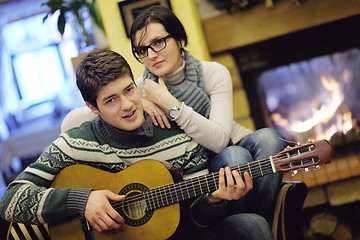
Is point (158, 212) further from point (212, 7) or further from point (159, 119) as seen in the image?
point (212, 7)

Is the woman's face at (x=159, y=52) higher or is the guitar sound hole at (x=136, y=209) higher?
the woman's face at (x=159, y=52)

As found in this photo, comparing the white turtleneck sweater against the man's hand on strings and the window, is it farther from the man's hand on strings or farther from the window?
the window

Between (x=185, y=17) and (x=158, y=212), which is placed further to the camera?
(x=185, y=17)

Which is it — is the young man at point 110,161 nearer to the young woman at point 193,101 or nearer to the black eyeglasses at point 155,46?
the young woman at point 193,101

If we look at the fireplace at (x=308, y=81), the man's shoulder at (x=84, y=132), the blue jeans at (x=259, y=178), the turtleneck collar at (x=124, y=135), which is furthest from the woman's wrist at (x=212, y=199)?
the fireplace at (x=308, y=81)

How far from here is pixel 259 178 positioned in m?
1.22

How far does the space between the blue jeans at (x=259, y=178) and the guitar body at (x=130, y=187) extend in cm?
22

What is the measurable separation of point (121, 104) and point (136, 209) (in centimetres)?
32

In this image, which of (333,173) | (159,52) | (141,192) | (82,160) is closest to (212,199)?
(141,192)

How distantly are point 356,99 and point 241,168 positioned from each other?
1.51 m

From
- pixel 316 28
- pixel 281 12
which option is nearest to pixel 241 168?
pixel 281 12

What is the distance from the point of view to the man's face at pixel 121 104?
1.12m

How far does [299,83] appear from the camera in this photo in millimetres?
2258

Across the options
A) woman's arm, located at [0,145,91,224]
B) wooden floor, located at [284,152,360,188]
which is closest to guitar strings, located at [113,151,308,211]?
woman's arm, located at [0,145,91,224]
